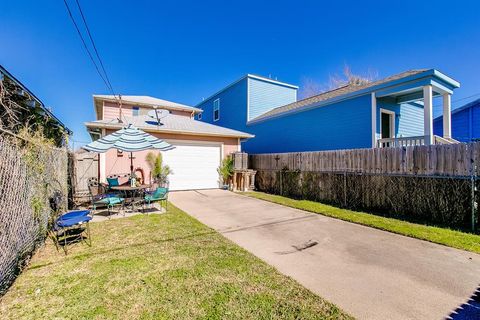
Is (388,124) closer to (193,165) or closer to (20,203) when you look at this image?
(193,165)

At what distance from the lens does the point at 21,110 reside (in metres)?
7.38

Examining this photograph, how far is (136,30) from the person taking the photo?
33.4ft

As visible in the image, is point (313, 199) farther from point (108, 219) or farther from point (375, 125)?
point (108, 219)

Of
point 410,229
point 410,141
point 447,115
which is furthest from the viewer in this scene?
point 447,115

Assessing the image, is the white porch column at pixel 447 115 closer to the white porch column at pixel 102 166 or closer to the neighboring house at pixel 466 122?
the neighboring house at pixel 466 122

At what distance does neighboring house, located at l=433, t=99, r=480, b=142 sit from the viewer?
14.3 metres

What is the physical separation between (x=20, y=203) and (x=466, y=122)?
71.2 feet

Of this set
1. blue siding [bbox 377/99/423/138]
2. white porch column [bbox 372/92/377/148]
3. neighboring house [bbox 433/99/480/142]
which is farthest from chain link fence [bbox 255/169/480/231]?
neighboring house [bbox 433/99/480/142]

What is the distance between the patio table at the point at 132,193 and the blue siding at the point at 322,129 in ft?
28.7

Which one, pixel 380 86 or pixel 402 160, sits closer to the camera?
pixel 402 160

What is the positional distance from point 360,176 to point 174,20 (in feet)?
36.3

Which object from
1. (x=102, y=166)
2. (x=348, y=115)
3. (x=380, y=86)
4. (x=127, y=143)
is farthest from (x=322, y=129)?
(x=102, y=166)

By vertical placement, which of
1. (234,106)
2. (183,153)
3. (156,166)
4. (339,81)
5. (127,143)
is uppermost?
(339,81)

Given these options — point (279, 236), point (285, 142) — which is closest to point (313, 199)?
point (279, 236)
